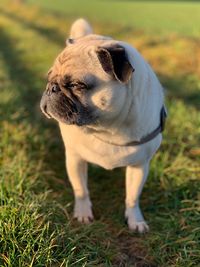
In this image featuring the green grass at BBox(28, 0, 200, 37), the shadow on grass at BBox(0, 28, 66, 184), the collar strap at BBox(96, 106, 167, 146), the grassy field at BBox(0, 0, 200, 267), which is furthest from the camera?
the green grass at BBox(28, 0, 200, 37)

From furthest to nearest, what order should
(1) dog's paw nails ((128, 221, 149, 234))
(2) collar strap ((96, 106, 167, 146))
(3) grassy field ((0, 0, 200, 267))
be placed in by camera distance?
(1) dog's paw nails ((128, 221, 149, 234)) → (2) collar strap ((96, 106, 167, 146)) → (3) grassy field ((0, 0, 200, 267))

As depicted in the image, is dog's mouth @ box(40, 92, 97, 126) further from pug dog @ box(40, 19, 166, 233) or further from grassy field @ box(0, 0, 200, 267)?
grassy field @ box(0, 0, 200, 267)

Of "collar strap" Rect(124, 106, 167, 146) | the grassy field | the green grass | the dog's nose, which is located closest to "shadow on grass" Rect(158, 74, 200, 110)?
the grassy field

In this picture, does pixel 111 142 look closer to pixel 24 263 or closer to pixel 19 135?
pixel 24 263

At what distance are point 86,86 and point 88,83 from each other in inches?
0.7

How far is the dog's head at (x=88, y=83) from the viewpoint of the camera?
97.0 inches

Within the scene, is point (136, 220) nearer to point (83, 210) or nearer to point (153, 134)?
point (83, 210)

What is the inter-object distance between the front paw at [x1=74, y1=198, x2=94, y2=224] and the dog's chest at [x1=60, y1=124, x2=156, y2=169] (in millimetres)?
463

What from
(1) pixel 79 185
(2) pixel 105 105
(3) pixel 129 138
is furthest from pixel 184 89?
(2) pixel 105 105

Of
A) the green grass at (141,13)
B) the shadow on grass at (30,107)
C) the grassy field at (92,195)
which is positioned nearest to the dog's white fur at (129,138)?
the grassy field at (92,195)

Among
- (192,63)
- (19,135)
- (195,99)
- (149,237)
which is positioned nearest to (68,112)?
(149,237)

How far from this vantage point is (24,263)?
249 centimetres

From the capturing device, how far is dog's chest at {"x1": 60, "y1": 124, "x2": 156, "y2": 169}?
114 inches

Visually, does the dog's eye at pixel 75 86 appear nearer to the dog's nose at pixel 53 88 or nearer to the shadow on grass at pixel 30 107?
the dog's nose at pixel 53 88
